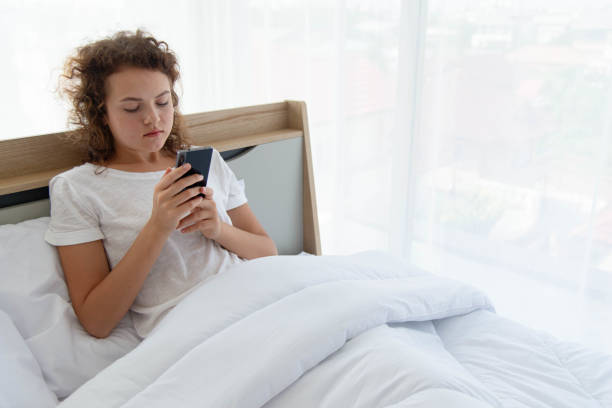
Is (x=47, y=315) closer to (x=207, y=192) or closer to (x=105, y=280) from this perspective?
(x=105, y=280)

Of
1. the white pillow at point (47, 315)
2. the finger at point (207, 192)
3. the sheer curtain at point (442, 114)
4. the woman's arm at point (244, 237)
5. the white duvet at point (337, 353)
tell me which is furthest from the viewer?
the sheer curtain at point (442, 114)

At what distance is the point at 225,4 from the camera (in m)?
2.34

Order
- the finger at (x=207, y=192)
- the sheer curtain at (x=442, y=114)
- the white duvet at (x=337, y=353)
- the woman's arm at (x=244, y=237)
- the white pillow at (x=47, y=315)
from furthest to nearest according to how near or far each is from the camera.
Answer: the sheer curtain at (x=442, y=114) → the woman's arm at (x=244, y=237) → the finger at (x=207, y=192) → the white pillow at (x=47, y=315) → the white duvet at (x=337, y=353)

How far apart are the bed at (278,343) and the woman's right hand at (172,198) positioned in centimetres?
14

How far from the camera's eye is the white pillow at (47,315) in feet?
2.86

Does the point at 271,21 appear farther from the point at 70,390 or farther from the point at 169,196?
the point at 70,390

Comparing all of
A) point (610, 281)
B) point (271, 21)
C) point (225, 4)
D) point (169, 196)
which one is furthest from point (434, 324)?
point (225, 4)

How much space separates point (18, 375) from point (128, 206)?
14.5 inches

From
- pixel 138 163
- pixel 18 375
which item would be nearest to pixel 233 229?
pixel 138 163

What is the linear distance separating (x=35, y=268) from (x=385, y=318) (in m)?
0.65

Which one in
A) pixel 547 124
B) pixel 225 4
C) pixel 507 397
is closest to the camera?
pixel 507 397

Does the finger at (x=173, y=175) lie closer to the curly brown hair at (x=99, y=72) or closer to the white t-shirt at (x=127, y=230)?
the white t-shirt at (x=127, y=230)

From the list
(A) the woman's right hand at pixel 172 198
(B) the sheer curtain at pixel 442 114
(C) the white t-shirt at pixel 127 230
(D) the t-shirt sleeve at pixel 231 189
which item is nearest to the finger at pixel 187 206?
(A) the woman's right hand at pixel 172 198

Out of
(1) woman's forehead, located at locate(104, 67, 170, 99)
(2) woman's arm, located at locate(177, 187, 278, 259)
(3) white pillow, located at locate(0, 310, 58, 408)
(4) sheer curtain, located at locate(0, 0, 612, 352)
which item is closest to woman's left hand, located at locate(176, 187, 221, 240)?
(2) woman's arm, located at locate(177, 187, 278, 259)
